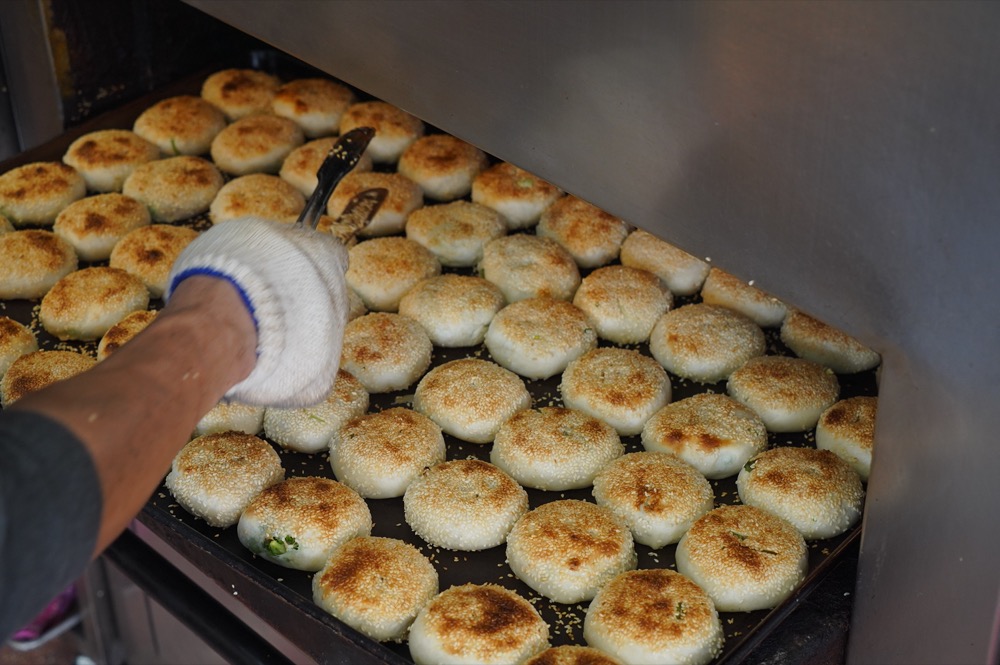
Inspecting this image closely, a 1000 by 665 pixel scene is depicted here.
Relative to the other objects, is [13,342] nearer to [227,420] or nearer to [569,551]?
[227,420]

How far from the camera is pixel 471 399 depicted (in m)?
2.40

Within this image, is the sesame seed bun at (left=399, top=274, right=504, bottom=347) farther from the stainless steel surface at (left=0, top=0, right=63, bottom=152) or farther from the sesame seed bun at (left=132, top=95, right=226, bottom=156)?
the stainless steel surface at (left=0, top=0, right=63, bottom=152)

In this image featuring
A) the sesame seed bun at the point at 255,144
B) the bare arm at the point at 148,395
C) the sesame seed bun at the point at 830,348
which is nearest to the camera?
the bare arm at the point at 148,395

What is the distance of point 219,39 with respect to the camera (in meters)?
3.63

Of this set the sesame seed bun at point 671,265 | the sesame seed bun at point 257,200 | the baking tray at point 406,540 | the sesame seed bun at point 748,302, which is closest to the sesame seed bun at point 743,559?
the baking tray at point 406,540

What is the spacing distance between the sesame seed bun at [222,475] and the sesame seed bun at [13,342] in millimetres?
589

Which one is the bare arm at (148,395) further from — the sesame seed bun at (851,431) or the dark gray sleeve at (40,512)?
the sesame seed bun at (851,431)

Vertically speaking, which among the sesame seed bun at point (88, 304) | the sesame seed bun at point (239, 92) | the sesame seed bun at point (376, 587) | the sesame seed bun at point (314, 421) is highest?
the sesame seed bun at point (239, 92)

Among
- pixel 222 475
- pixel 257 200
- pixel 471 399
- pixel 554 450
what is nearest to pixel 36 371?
pixel 222 475

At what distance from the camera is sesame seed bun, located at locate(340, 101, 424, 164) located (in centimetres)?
327

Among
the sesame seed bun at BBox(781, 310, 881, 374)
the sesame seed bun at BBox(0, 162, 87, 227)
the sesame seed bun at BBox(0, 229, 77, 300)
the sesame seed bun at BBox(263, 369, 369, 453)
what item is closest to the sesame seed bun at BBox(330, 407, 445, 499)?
the sesame seed bun at BBox(263, 369, 369, 453)

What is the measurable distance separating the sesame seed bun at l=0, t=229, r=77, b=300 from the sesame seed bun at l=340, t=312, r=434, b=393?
84 centimetres

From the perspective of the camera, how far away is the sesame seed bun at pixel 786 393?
2373mm

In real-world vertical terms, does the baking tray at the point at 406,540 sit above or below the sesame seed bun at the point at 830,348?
below
